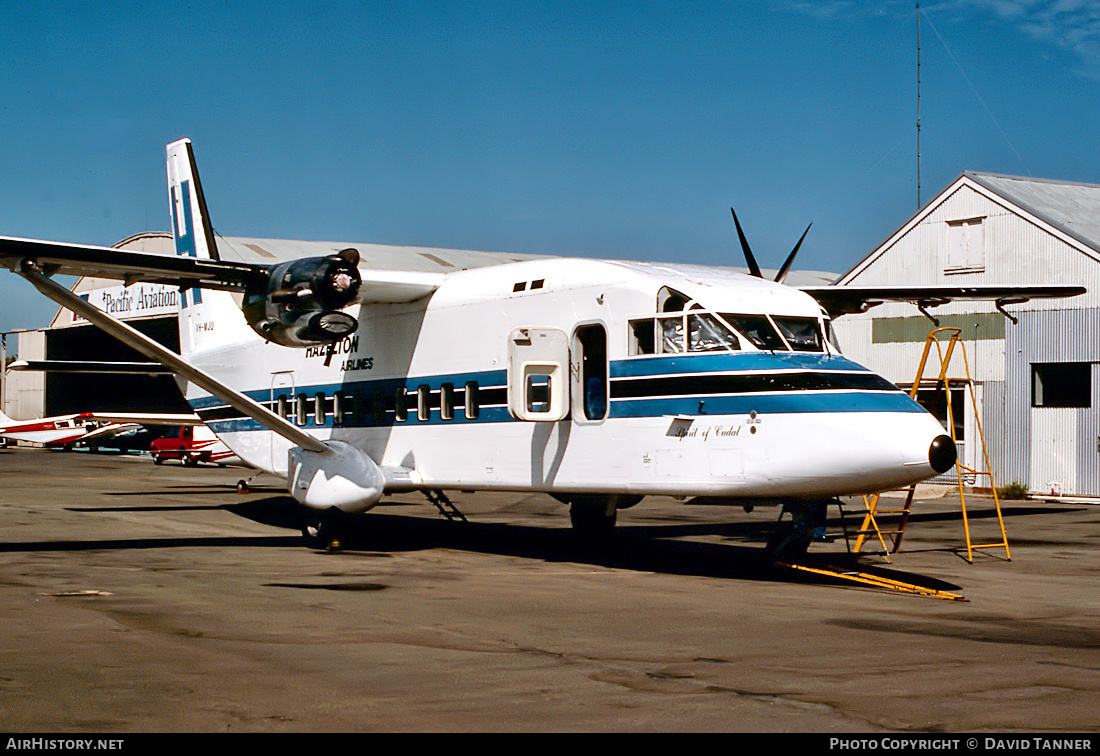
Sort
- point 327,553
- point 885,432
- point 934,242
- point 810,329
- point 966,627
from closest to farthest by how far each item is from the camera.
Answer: point 966,627 < point 885,432 < point 810,329 < point 327,553 < point 934,242

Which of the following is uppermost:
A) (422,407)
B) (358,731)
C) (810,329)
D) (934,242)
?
(934,242)

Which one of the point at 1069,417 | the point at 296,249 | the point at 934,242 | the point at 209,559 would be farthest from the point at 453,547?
the point at 296,249

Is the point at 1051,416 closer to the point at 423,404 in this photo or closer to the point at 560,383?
the point at 423,404

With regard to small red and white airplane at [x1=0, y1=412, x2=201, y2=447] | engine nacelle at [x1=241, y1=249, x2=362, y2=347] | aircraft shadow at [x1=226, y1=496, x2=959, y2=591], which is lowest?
small red and white airplane at [x1=0, y1=412, x2=201, y2=447]

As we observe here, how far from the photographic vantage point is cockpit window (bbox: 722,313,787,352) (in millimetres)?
12148

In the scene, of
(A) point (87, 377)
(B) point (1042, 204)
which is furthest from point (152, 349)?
(A) point (87, 377)

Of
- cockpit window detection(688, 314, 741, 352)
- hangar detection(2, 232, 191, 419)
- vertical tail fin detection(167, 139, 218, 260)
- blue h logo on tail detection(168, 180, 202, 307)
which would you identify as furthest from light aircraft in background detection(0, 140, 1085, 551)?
hangar detection(2, 232, 191, 419)

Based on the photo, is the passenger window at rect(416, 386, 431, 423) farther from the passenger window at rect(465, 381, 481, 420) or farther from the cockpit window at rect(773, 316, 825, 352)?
the cockpit window at rect(773, 316, 825, 352)

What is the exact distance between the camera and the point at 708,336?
40.3 feet

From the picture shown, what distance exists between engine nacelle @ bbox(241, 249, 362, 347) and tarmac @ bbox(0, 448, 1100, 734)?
2.98 meters

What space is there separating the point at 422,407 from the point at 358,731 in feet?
32.5
